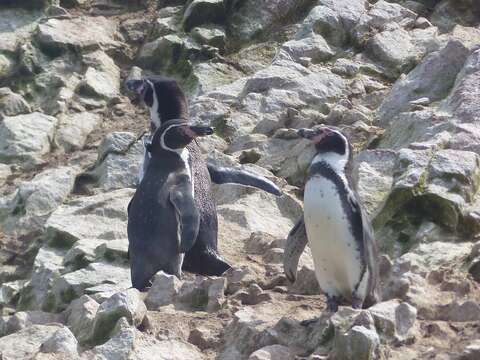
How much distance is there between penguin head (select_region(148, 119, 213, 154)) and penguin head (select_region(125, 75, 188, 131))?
90 cm

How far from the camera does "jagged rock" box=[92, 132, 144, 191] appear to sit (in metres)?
10.6

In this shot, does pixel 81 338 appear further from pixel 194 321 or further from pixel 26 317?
pixel 26 317

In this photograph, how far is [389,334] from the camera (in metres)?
5.48

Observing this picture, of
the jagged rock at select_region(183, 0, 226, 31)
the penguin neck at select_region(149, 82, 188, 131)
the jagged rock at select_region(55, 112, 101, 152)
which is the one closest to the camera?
the penguin neck at select_region(149, 82, 188, 131)

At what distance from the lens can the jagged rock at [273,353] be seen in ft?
17.8

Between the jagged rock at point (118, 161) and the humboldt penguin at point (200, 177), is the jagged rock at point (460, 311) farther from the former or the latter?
the jagged rock at point (118, 161)

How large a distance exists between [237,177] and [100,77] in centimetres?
386

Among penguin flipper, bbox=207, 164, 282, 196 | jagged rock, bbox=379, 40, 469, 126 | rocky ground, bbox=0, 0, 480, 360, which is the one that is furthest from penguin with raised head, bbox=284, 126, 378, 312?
jagged rock, bbox=379, 40, 469, 126

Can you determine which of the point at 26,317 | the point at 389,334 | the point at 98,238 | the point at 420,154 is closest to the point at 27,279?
the point at 98,238

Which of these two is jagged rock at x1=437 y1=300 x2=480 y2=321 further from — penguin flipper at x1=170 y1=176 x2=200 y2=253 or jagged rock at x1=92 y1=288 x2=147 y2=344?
penguin flipper at x1=170 y1=176 x2=200 y2=253

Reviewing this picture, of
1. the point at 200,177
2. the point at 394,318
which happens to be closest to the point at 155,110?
the point at 200,177

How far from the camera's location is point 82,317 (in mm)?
6391

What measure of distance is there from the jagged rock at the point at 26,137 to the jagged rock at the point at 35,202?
33.1 inches

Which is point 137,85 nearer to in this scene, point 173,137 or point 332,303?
point 173,137
